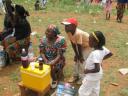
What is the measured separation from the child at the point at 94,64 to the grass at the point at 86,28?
0.93m

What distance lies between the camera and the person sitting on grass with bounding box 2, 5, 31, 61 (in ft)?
20.5

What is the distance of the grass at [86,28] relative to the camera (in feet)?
19.8

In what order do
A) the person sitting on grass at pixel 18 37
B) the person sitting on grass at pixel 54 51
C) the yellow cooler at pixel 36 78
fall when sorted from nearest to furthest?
the yellow cooler at pixel 36 78 < the person sitting on grass at pixel 54 51 < the person sitting on grass at pixel 18 37

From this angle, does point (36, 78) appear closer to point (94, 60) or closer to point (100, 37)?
point (94, 60)

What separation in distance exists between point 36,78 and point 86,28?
517 centimetres

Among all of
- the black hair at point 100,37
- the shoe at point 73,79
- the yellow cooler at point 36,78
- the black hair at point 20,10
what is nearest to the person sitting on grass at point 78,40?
the shoe at point 73,79

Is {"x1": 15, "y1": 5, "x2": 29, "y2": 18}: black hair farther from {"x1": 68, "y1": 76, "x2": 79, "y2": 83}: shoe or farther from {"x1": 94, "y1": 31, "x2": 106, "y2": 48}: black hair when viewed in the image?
{"x1": 94, "y1": 31, "x2": 106, "y2": 48}: black hair

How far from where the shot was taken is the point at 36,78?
4758 mm

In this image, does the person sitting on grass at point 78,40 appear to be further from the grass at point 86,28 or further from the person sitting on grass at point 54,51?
the grass at point 86,28

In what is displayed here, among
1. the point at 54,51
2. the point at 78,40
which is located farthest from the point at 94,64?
the point at 54,51

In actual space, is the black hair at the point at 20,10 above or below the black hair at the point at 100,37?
above

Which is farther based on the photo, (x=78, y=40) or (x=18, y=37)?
(x=18, y=37)

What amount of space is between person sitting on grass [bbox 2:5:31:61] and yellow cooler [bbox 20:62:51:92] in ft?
5.33

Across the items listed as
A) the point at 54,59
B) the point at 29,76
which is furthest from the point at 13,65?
the point at 29,76
